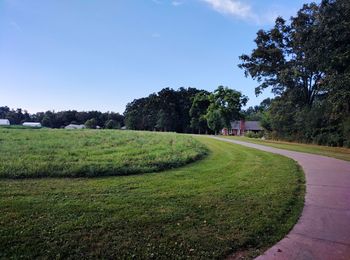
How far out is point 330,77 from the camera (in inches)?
939

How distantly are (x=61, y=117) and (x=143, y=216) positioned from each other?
402ft

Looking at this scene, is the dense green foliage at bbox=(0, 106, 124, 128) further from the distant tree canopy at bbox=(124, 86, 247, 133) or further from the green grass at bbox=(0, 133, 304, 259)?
the green grass at bbox=(0, 133, 304, 259)

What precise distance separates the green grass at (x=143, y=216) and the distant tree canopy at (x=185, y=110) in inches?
2132

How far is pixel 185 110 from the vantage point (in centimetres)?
8388

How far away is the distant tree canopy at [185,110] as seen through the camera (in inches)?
2419

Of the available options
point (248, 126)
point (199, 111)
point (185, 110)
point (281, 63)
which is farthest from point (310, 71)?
point (185, 110)

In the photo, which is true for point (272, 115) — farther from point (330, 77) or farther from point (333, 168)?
point (333, 168)

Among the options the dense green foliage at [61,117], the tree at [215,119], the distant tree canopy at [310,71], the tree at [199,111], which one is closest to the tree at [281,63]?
the distant tree canopy at [310,71]

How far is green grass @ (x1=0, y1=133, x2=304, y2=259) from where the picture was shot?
153 inches

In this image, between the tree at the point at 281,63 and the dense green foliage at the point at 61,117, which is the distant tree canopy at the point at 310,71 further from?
the dense green foliage at the point at 61,117

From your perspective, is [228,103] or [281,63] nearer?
[281,63]

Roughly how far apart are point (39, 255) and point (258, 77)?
36823 mm

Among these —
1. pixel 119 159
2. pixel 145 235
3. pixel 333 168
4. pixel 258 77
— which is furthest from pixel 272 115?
pixel 145 235

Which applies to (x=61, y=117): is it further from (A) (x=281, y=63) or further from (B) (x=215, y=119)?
(A) (x=281, y=63)
